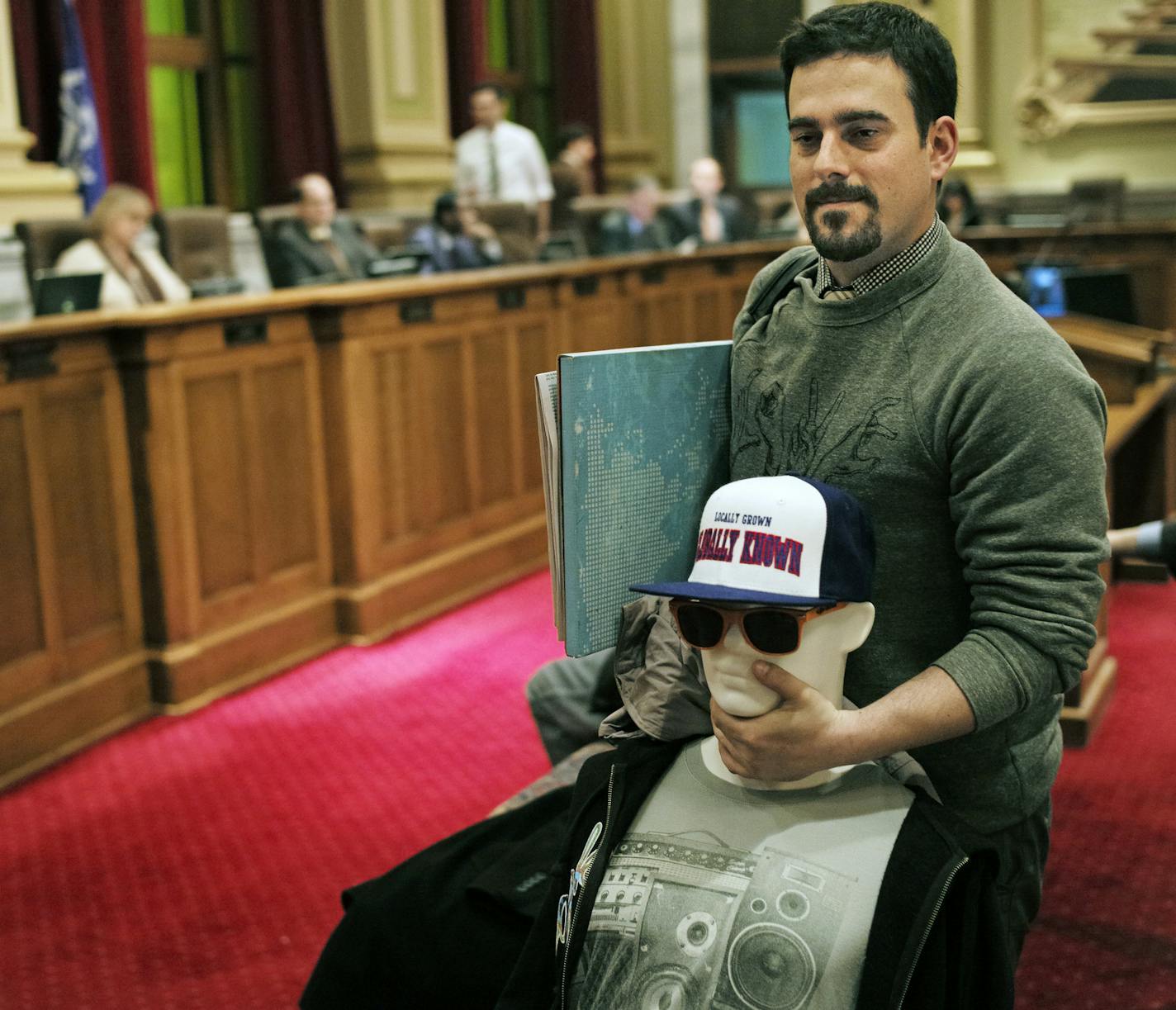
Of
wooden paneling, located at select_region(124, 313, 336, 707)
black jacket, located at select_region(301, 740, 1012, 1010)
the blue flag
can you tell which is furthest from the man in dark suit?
black jacket, located at select_region(301, 740, 1012, 1010)

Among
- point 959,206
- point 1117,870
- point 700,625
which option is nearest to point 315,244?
point 959,206

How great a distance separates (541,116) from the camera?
11141 mm

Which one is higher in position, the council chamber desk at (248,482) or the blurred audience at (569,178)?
the blurred audience at (569,178)

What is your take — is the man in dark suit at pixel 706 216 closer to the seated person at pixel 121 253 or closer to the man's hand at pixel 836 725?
the seated person at pixel 121 253

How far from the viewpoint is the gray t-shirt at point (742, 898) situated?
1163 mm

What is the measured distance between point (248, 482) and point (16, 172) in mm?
2846

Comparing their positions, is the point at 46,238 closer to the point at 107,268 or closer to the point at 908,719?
the point at 107,268

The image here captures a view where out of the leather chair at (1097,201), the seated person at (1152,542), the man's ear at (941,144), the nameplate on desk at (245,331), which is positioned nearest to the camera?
the man's ear at (941,144)

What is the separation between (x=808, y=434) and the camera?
1.26 meters

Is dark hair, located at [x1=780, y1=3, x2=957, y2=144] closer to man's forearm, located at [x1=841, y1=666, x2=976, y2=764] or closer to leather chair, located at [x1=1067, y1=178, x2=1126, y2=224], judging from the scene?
man's forearm, located at [x1=841, y1=666, x2=976, y2=764]

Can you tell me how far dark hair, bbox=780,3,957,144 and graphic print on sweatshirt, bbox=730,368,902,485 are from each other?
24cm

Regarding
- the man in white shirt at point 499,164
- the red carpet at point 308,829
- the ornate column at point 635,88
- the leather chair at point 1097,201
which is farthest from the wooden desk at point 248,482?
the ornate column at point 635,88

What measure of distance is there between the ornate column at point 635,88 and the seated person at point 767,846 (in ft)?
35.5

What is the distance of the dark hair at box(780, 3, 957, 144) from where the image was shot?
3.83 feet
